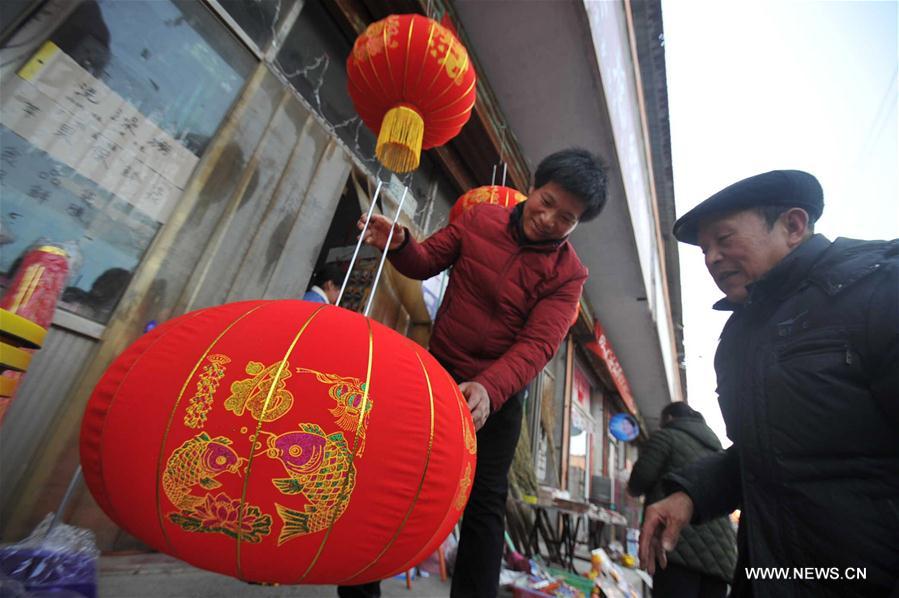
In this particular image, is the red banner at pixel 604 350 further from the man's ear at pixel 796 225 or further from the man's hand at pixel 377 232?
the man's hand at pixel 377 232

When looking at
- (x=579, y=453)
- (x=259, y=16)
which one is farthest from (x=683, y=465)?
(x=579, y=453)

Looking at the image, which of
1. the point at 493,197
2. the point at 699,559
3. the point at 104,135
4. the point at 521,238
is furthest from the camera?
the point at 493,197

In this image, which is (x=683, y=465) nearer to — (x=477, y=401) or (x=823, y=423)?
(x=823, y=423)

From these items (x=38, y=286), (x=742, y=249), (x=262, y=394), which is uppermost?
(x=742, y=249)

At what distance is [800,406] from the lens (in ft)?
3.09

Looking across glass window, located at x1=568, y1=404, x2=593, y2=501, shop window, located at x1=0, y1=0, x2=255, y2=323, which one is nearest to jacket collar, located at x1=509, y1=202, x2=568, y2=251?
shop window, located at x1=0, y1=0, x2=255, y2=323

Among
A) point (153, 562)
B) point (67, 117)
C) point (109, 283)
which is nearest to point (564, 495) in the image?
point (153, 562)

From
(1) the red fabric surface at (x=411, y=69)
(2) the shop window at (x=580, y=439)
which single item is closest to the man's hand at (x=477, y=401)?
(1) the red fabric surface at (x=411, y=69)

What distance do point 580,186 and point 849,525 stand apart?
1.25m

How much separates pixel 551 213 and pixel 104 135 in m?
2.14

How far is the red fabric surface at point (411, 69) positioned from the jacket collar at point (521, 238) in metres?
0.91

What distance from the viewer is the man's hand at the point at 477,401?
116 cm

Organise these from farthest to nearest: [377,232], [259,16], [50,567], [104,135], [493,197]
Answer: [493,197]
[259,16]
[104,135]
[377,232]
[50,567]

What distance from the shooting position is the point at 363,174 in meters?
3.31
